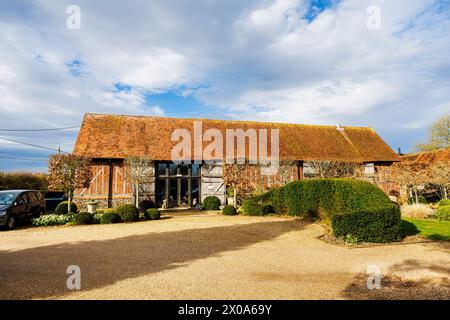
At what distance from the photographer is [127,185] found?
1848 centimetres

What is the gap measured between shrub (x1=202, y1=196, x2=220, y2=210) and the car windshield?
10024 mm

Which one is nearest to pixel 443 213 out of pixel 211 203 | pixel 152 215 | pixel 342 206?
pixel 342 206

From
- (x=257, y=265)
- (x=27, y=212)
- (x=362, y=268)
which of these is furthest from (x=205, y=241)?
(x=27, y=212)

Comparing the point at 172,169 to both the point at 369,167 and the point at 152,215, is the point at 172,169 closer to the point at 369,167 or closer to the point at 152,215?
the point at 152,215

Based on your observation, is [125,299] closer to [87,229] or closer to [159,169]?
[87,229]

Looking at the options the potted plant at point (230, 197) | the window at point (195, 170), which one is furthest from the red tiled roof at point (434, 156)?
the window at point (195, 170)

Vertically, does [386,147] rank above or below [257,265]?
above

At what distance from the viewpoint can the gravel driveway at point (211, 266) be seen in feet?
16.7

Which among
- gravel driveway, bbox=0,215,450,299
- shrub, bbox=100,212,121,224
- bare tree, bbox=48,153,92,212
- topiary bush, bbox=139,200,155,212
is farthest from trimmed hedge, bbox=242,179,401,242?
bare tree, bbox=48,153,92,212

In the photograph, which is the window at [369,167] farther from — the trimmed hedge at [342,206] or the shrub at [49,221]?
the shrub at [49,221]

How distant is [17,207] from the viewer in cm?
1268

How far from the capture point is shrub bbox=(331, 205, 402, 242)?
29.5ft

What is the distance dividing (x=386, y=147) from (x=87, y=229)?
2411cm
